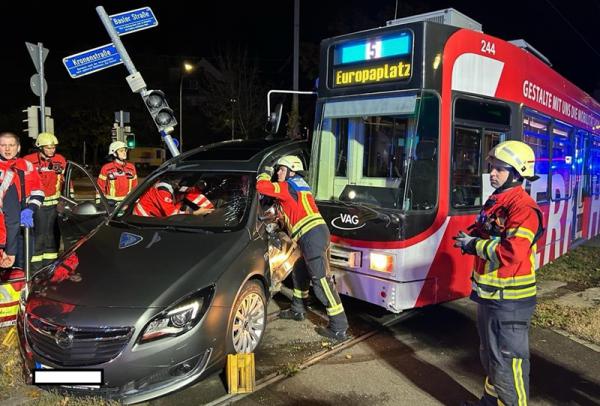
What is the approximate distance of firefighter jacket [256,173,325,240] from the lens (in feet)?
15.6

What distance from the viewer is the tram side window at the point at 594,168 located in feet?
31.1

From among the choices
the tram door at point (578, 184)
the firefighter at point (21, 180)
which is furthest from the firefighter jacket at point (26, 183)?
the tram door at point (578, 184)

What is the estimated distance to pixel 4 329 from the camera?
490 cm

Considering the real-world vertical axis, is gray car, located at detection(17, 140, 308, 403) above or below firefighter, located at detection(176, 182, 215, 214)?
below

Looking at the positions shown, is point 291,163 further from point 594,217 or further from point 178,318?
point 594,217

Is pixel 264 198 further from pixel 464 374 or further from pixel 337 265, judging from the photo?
pixel 464 374

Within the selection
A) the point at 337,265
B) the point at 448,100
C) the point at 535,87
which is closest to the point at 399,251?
the point at 337,265

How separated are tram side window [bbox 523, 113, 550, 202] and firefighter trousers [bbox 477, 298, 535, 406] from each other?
3514 millimetres

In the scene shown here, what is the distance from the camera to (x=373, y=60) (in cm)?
510

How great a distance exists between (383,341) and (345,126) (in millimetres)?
2337

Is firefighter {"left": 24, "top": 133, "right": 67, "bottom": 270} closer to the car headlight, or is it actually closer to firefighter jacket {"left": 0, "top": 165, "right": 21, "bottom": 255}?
firefighter jacket {"left": 0, "top": 165, "right": 21, "bottom": 255}

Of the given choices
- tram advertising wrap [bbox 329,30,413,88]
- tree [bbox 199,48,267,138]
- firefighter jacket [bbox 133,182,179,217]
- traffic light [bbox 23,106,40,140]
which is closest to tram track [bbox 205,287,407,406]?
firefighter jacket [bbox 133,182,179,217]

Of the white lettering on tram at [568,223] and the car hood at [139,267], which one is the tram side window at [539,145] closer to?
the white lettering on tram at [568,223]

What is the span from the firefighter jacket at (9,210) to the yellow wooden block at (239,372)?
10.2 feet
